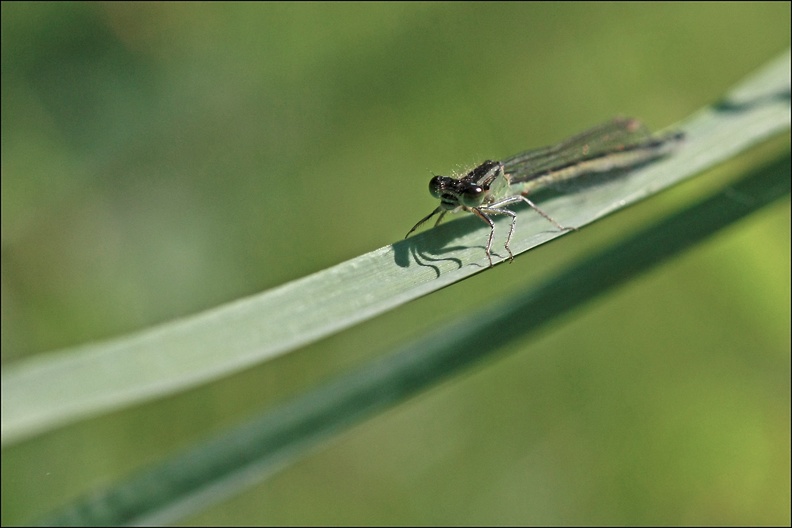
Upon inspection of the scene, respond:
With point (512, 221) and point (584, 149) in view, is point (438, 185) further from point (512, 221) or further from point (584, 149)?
point (584, 149)

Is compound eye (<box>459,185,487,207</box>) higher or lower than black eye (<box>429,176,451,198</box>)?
lower

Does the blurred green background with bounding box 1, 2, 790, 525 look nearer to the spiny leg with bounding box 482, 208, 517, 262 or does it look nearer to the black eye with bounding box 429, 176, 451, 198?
the spiny leg with bounding box 482, 208, 517, 262

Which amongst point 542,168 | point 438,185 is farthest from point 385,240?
point 438,185

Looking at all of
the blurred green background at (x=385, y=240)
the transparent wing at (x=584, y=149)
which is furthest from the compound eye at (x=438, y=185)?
the blurred green background at (x=385, y=240)

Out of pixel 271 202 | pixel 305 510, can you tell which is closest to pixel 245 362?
pixel 305 510

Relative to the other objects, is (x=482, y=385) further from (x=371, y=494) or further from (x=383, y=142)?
(x=383, y=142)

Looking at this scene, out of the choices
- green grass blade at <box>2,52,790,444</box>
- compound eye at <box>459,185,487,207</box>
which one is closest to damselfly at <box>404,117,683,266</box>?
compound eye at <box>459,185,487,207</box>
